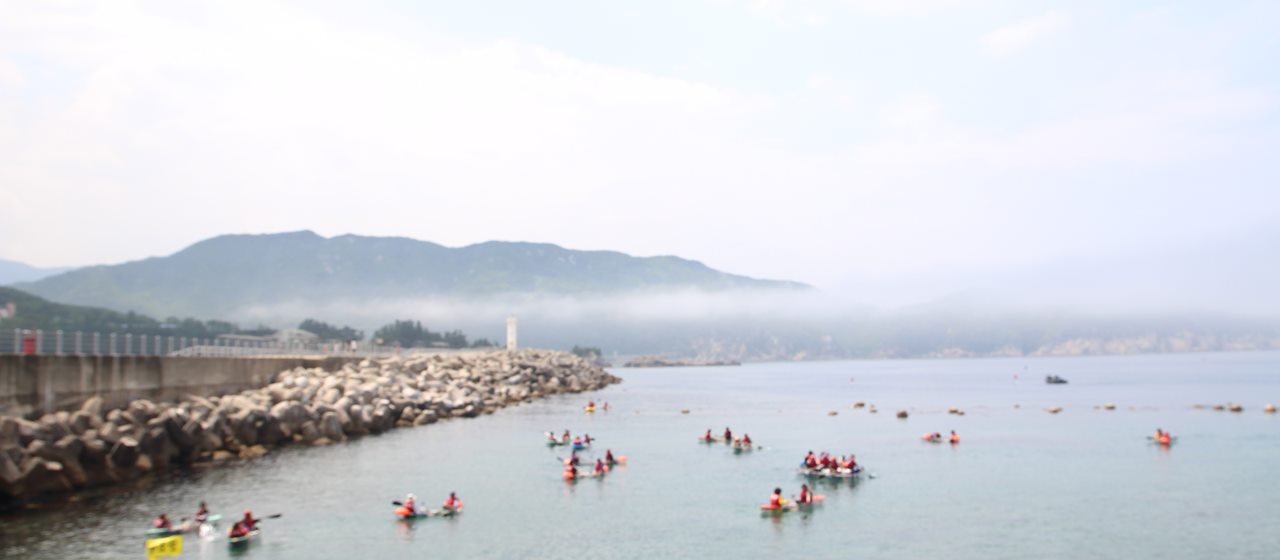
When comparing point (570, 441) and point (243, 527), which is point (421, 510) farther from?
point (570, 441)

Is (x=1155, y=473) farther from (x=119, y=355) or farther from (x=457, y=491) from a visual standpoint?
(x=119, y=355)

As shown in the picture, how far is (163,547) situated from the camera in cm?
3081

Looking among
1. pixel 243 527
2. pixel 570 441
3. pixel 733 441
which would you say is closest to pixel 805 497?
pixel 243 527

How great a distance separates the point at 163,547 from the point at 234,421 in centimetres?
2305

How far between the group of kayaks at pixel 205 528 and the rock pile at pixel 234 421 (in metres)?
5.90

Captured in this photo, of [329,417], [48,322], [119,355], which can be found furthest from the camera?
[48,322]

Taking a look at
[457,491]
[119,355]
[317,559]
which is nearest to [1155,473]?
[457,491]

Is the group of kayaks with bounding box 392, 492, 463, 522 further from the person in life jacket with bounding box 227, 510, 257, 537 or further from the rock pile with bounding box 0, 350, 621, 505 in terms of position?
the rock pile with bounding box 0, 350, 621, 505

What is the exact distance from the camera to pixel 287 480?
4466cm

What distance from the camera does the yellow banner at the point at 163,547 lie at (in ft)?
100

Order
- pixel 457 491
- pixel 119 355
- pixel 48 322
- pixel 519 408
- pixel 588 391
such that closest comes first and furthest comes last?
pixel 457 491 < pixel 119 355 < pixel 519 408 < pixel 48 322 < pixel 588 391

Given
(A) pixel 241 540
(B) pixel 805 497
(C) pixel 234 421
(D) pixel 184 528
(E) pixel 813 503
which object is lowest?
(E) pixel 813 503

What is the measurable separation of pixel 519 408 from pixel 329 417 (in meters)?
34.0

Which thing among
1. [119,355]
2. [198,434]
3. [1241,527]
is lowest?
[1241,527]
